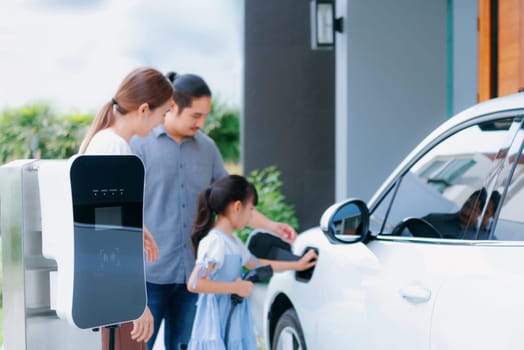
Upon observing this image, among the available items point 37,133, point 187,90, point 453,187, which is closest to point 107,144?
point 187,90

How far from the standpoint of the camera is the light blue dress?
4.60 metres

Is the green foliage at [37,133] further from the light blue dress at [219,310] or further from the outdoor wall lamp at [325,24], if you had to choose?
the light blue dress at [219,310]

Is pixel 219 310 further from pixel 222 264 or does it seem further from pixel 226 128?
pixel 226 128

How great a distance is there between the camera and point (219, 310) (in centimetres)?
468

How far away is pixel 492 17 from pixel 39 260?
4.28 m

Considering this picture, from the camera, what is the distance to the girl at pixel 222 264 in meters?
4.56

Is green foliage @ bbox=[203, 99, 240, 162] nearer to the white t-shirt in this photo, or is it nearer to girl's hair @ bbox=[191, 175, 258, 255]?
girl's hair @ bbox=[191, 175, 258, 255]

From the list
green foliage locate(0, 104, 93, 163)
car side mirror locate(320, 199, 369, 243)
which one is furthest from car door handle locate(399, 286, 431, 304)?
green foliage locate(0, 104, 93, 163)

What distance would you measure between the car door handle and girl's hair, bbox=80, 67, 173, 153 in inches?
52.5

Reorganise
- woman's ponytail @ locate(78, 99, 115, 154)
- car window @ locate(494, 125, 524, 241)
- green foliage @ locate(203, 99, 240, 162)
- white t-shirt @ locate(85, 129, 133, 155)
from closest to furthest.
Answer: car window @ locate(494, 125, 524, 241) → white t-shirt @ locate(85, 129, 133, 155) → woman's ponytail @ locate(78, 99, 115, 154) → green foliage @ locate(203, 99, 240, 162)

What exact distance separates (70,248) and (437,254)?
1187 mm

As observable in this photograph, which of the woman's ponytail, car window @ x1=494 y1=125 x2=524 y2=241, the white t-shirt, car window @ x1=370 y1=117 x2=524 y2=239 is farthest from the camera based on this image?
the woman's ponytail

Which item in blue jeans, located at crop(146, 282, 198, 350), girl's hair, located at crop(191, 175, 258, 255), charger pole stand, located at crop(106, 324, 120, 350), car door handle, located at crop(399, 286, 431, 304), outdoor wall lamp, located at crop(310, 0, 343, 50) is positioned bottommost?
blue jeans, located at crop(146, 282, 198, 350)

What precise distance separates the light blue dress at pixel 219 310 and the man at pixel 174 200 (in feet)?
0.70
